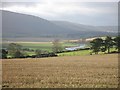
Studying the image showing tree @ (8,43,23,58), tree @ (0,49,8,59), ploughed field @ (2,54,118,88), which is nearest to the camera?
ploughed field @ (2,54,118,88)

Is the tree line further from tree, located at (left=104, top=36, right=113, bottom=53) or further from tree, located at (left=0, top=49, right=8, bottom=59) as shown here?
tree, located at (left=0, top=49, right=8, bottom=59)

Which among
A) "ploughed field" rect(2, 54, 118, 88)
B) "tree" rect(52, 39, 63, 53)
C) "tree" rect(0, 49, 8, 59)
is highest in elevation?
"tree" rect(52, 39, 63, 53)

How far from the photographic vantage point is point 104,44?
5784 cm

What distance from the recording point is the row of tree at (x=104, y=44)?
56150mm

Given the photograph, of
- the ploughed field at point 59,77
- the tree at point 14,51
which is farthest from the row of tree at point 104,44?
the ploughed field at point 59,77

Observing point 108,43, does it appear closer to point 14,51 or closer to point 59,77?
point 14,51

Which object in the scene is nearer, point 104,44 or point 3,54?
point 3,54

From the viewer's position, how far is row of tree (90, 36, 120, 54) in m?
56.2

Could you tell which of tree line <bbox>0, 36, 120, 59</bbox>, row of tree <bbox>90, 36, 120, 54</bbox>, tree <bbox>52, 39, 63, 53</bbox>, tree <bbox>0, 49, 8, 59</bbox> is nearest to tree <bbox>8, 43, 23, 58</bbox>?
tree line <bbox>0, 36, 120, 59</bbox>

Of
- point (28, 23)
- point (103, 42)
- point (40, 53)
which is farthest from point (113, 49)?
point (28, 23)

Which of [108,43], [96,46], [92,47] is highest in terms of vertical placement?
[108,43]

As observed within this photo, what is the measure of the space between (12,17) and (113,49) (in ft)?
195

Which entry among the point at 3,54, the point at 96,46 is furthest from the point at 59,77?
the point at 96,46

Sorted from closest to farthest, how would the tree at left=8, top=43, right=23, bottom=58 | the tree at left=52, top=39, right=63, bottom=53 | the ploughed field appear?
1. the ploughed field
2. the tree at left=8, top=43, right=23, bottom=58
3. the tree at left=52, top=39, right=63, bottom=53
